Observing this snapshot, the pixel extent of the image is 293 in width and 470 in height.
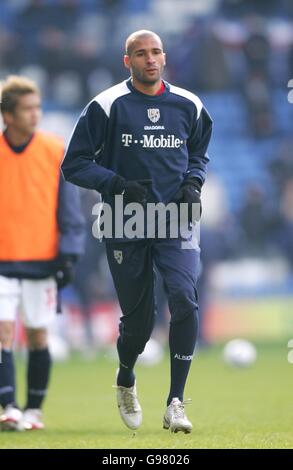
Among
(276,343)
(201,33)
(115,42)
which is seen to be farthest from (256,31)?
(276,343)

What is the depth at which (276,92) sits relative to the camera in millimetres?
22250

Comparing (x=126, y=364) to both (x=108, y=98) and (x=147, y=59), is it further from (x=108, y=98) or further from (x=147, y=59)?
(x=147, y=59)

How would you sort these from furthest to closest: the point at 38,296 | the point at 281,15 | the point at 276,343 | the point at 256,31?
the point at 281,15 < the point at 256,31 < the point at 276,343 < the point at 38,296

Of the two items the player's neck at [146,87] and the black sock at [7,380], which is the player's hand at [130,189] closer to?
the player's neck at [146,87]

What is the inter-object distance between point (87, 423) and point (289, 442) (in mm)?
→ 2076

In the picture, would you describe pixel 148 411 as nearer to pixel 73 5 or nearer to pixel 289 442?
pixel 289 442

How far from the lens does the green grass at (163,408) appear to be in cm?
696

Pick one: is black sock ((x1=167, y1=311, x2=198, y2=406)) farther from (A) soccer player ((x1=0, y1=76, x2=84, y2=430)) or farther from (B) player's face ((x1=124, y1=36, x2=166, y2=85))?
(A) soccer player ((x1=0, y1=76, x2=84, y2=430))

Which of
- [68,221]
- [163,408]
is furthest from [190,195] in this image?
[163,408]

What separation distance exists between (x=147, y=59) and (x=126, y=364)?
1.78 meters

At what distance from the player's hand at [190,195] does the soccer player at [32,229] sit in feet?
5.21

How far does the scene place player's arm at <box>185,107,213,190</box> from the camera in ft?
23.3

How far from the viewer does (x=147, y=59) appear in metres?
6.89

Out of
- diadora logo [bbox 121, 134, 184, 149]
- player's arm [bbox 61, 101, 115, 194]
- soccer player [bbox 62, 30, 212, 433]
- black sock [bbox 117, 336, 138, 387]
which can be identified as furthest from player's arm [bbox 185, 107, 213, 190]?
black sock [bbox 117, 336, 138, 387]
